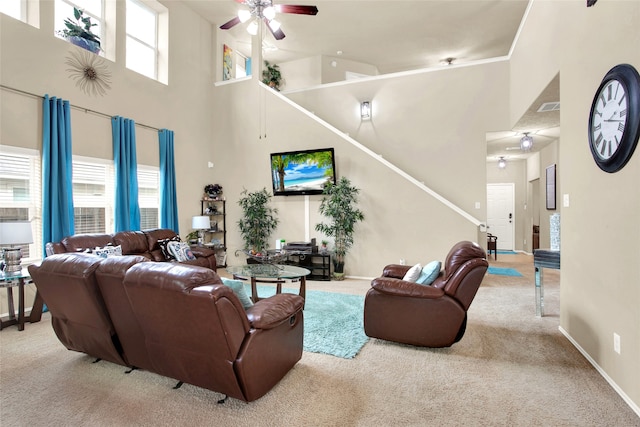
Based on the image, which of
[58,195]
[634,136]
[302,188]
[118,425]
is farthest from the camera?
[302,188]

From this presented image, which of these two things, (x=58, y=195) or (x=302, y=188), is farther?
(x=302, y=188)

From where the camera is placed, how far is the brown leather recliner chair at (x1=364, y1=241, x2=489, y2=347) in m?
2.84

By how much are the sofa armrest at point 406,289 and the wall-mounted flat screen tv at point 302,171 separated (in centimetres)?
335

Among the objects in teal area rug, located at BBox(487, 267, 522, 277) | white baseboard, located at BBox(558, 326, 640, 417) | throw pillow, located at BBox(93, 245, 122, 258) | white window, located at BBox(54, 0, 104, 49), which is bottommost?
white baseboard, located at BBox(558, 326, 640, 417)

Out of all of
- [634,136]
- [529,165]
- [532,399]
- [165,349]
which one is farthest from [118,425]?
[529,165]

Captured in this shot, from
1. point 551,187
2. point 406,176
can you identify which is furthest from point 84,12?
point 551,187

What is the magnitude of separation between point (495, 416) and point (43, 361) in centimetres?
342

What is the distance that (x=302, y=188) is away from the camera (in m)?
6.39

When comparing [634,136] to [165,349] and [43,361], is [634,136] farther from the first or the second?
[43,361]

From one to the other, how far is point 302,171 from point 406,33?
12.6ft

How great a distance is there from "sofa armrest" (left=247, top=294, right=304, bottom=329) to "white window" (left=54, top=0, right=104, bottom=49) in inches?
198

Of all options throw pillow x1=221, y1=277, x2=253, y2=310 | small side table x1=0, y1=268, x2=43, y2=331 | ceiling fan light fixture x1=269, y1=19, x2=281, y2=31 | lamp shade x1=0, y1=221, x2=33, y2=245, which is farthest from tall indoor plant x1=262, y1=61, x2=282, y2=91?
throw pillow x1=221, y1=277, x2=253, y2=310

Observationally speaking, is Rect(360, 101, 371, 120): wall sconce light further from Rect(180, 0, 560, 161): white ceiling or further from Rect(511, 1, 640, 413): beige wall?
Rect(511, 1, 640, 413): beige wall

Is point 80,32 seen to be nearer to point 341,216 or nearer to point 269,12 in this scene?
point 269,12
